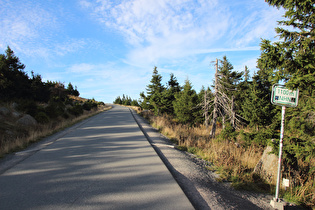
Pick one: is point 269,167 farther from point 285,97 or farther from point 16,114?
point 16,114

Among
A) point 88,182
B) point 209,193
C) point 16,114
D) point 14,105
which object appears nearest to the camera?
point 209,193

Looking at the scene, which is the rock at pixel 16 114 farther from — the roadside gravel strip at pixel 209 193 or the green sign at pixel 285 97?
the green sign at pixel 285 97

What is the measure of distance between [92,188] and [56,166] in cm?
187

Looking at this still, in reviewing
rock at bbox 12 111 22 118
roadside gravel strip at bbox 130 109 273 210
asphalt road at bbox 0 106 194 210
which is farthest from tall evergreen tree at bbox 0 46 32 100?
roadside gravel strip at bbox 130 109 273 210

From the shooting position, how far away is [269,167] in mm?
4594

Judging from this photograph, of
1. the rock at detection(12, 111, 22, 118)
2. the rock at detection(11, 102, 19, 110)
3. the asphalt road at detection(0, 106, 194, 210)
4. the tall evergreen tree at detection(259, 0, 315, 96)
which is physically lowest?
the asphalt road at detection(0, 106, 194, 210)

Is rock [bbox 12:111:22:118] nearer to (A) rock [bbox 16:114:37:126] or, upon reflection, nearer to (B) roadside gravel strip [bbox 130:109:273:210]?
(A) rock [bbox 16:114:37:126]

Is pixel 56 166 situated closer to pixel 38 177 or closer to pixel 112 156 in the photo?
pixel 38 177

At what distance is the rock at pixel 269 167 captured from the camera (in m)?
4.41

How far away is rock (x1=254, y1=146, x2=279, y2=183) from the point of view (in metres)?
4.41

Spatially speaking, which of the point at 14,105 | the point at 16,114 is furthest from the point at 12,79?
the point at 16,114

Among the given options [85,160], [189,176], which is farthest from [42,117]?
[189,176]

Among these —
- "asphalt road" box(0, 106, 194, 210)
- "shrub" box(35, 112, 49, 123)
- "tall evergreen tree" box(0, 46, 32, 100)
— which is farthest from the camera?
"tall evergreen tree" box(0, 46, 32, 100)

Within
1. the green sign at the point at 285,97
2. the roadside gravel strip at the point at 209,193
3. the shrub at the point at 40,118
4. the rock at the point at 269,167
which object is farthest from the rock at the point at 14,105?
the green sign at the point at 285,97
